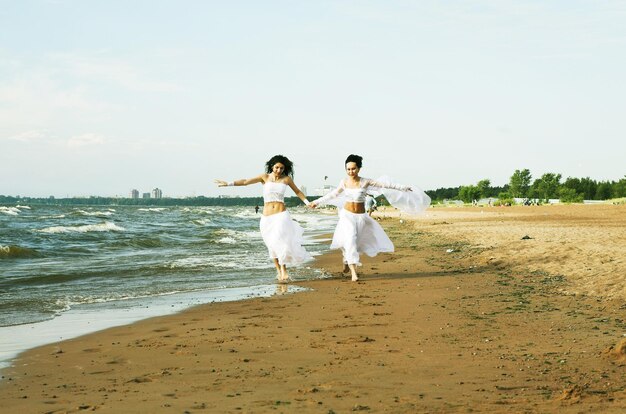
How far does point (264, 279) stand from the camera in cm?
1316

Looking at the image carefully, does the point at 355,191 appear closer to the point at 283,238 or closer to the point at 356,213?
the point at 356,213

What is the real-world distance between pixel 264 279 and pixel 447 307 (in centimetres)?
526

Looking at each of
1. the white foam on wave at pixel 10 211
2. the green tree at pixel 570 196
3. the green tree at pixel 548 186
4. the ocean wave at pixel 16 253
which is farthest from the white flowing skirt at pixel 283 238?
the green tree at pixel 548 186

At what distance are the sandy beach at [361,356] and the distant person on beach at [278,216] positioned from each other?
8.48 feet

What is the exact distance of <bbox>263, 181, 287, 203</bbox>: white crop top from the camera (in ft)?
43.4

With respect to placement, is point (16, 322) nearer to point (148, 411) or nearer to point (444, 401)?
point (148, 411)

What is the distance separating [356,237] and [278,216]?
1.59m

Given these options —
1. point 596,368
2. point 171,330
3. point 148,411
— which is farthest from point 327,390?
point 171,330

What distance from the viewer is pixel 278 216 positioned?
13266 mm

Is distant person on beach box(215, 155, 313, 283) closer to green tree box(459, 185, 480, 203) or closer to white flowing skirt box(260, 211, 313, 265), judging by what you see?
white flowing skirt box(260, 211, 313, 265)

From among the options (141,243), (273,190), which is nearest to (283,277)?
(273,190)

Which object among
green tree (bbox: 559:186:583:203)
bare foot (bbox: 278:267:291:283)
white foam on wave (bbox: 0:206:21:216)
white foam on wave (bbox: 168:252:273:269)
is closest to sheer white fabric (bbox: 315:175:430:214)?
bare foot (bbox: 278:267:291:283)

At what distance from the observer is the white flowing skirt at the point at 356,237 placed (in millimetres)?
12602

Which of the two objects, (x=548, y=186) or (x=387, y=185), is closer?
(x=387, y=185)
